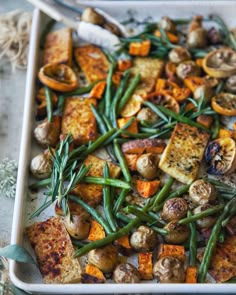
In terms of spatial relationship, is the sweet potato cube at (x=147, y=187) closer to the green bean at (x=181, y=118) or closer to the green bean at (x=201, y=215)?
the green bean at (x=201, y=215)

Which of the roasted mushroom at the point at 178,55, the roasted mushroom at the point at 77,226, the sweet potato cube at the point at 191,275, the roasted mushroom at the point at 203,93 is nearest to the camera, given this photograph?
the sweet potato cube at the point at 191,275

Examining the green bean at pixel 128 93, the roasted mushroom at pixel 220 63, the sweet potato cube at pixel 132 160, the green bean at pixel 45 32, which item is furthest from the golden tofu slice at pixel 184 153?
the green bean at pixel 45 32

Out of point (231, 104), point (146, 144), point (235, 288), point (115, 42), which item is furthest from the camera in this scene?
point (115, 42)

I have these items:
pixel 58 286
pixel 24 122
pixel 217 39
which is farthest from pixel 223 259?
pixel 217 39

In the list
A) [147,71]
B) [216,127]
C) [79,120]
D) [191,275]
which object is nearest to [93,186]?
[79,120]

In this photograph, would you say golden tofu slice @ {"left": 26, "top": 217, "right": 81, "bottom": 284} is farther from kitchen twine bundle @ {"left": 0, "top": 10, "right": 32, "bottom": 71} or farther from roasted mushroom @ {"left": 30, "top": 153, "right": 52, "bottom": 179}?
kitchen twine bundle @ {"left": 0, "top": 10, "right": 32, "bottom": 71}

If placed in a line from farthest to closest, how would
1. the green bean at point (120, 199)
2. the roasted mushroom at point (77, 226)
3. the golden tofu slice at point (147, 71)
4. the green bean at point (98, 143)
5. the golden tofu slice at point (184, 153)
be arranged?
the golden tofu slice at point (147, 71) < the green bean at point (98, 143) < the golden tofu slice at point (184, 153) < the green bean at point (120, 199) < the roasted mushroom at point (77, 226)

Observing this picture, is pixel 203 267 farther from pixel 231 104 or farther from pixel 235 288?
pixel 231 104
